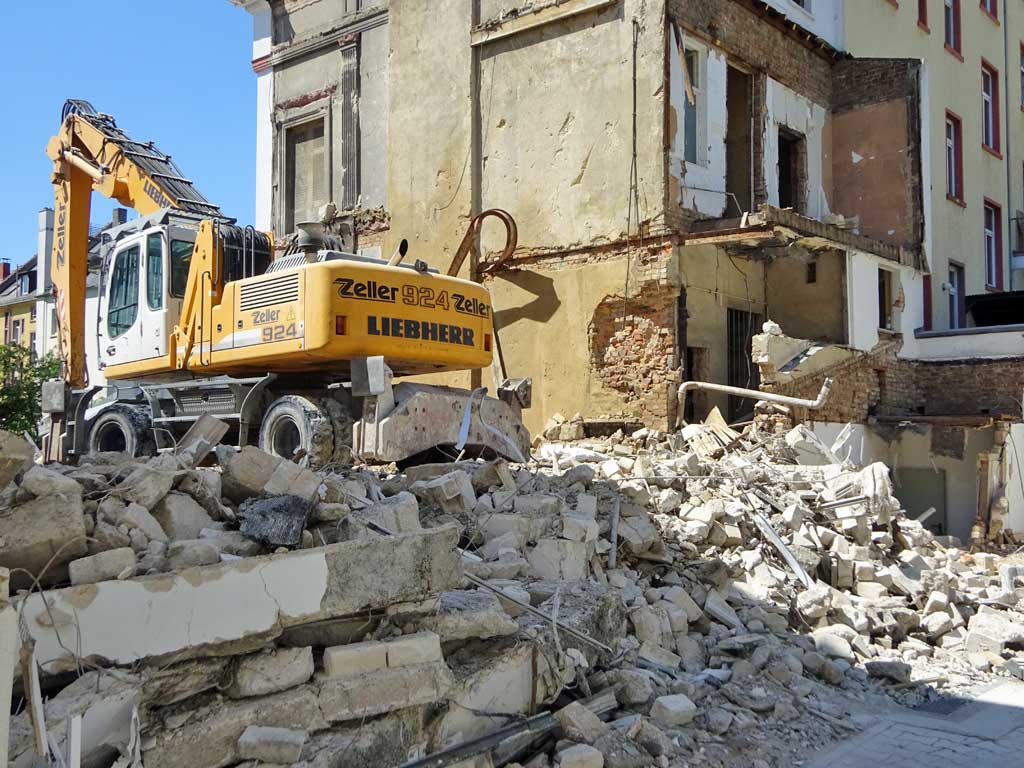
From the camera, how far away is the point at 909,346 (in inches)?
655

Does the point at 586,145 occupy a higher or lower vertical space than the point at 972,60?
lower

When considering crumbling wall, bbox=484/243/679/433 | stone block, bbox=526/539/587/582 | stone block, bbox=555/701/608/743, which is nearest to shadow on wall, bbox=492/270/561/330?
crumbling wall, bbox=484/243/679/433

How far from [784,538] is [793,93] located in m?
10.3

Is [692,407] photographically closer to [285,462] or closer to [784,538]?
[784,538]

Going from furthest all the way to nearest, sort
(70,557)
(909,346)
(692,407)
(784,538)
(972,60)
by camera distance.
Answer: (972,60) < (909,346) < (692,407) < (784,538) < (70,557)

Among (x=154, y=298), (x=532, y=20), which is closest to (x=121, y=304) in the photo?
(x=154, y=298)

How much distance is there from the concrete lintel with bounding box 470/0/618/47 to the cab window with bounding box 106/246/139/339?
753cm

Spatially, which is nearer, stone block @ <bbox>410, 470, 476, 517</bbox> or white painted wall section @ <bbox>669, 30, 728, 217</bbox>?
stone block @ <bbox>410, 470, 476, 517</bbox>

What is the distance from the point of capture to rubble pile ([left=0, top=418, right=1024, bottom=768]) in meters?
3.60

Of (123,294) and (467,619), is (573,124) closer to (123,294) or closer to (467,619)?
(123,294)

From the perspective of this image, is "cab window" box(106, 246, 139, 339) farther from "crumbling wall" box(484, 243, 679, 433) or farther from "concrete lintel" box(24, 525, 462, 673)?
"concrete lintel" box(24, 525, 462, 673)

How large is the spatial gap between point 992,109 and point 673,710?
891 inches

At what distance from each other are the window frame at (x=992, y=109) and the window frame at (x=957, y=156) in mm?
1881

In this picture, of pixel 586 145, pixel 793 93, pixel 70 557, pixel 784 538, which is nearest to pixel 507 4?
pixel 586 145
